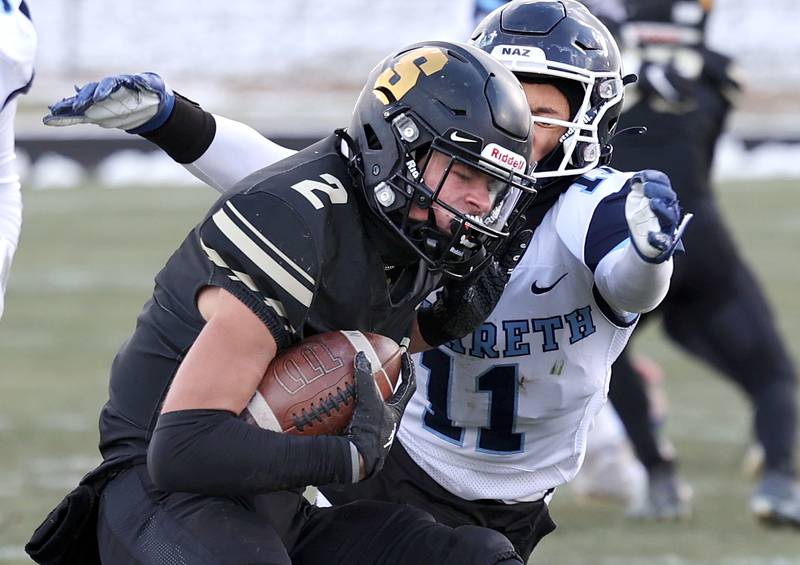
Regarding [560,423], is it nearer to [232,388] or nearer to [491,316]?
[491,316]

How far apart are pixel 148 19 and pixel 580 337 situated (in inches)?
713

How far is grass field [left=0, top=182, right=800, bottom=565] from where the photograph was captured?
15.6ft

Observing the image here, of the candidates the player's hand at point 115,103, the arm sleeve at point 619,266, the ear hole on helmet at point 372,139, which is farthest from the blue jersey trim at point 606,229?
the player's hand at point 115,103

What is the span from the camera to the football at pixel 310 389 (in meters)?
2.58

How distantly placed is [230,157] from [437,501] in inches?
34.8

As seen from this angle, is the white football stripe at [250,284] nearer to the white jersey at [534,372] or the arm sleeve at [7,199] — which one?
the white jersey at [534,372]

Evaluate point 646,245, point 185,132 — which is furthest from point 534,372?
point 185,132

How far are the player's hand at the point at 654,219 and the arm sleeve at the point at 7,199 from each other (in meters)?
1.52

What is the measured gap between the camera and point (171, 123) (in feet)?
10.4

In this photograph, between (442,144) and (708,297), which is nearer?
(442,144)

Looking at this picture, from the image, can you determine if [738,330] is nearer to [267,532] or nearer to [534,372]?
[534,372]

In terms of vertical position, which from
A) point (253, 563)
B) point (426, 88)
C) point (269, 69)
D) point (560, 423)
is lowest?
point (269, 69)

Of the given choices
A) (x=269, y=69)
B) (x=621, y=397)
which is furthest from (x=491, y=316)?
(x=269, y=69)

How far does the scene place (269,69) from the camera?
20.8 meters
